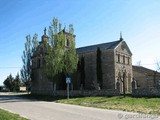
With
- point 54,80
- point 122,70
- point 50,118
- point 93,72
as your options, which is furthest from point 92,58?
point 50,118

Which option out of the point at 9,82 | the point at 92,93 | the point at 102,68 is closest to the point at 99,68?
the point at 102,68

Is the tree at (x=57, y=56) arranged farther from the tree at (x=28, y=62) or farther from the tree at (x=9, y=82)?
the tree at (x=9, y=82)

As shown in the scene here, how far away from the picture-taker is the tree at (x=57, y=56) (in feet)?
115

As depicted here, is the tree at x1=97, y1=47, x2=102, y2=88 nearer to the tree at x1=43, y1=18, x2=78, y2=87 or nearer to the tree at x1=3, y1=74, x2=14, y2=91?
the tree at x1=43, y1=18, x2=78, y2=87

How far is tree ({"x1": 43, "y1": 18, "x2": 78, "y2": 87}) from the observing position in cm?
3512

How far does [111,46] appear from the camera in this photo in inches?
1679

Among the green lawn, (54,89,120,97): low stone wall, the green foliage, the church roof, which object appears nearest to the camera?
the green lawn

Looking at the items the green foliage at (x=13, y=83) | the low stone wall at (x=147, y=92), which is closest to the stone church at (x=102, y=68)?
the low stone wall at (x=147, y=92)

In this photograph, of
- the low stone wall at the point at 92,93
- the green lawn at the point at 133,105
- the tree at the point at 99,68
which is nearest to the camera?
the green lawn at the point at 133,105

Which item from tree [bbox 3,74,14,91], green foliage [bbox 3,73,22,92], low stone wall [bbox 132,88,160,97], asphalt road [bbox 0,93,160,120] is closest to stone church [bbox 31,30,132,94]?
low stone wall [bbox 132,88,160,97]

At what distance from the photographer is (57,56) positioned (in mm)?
35094

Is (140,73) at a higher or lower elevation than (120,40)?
lower

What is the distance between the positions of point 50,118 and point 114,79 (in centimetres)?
2839

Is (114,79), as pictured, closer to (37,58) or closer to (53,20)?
(53,20)
